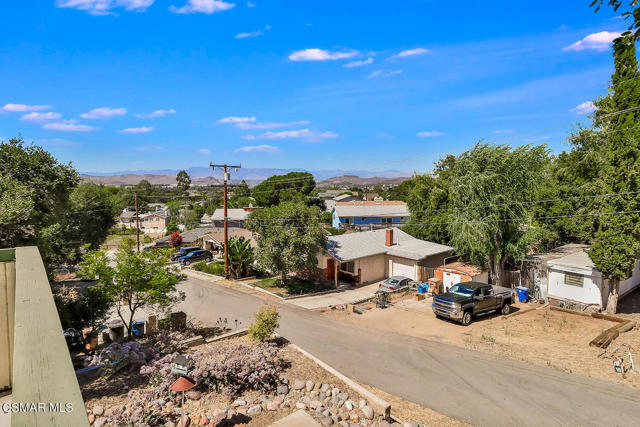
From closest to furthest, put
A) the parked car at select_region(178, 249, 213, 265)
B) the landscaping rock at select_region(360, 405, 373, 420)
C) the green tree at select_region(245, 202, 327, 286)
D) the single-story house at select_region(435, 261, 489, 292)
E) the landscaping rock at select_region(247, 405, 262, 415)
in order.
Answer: the landscaping rock at select_region(247, 405, 262, 415) → the landscaping rock at select_region(360, 405, 373, 420) → the single-story house at select_region(435, 261, 489, 292) → the green tree at select_region(245, 202, 327, 286) → the parked car at select_region(178, 249, 213, 265)

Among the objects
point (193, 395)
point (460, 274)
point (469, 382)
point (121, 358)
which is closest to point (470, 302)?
point (460, 274)

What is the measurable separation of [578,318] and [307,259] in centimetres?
1725

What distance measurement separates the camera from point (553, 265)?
23047mm

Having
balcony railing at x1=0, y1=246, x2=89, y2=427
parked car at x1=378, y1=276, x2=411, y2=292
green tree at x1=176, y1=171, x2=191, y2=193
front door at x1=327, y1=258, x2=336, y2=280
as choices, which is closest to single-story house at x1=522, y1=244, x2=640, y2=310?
parked car at x1=378, y1=276, x2=411, y2=292

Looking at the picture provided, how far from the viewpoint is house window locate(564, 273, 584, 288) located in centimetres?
2200

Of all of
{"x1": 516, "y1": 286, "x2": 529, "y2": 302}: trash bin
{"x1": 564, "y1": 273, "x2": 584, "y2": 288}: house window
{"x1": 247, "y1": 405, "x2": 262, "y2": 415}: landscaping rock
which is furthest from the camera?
{"x1": 516, "y1": 286, "x2": 529, "y2": 302}: trash bin

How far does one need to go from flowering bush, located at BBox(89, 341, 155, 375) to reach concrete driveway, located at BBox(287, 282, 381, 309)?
13.4m

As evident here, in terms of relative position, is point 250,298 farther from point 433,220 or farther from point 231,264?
point 433,220

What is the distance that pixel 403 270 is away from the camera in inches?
1189

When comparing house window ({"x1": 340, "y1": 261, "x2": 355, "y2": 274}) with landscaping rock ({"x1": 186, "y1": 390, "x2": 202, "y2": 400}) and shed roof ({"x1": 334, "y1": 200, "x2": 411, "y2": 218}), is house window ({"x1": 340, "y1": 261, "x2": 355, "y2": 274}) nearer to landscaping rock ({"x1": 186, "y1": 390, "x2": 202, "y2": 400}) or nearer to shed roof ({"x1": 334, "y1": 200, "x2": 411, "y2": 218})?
landscaping rock ({"x1": 186, "y1": 390, "x2": 202, "y2": 400})

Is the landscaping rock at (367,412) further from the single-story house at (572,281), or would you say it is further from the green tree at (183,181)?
the green tree at (183,181)

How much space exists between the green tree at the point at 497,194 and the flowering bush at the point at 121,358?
21240 mm

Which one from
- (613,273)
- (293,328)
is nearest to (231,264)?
(293,328)

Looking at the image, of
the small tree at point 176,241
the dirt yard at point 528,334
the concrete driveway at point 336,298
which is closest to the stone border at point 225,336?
the dirt yard at point 528,334
